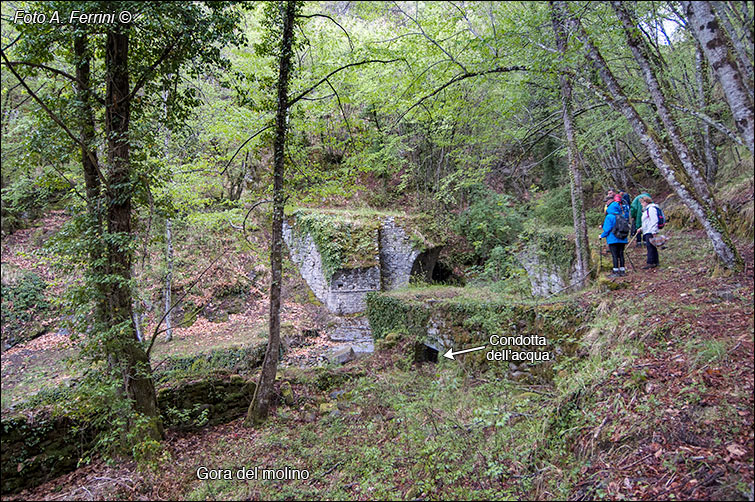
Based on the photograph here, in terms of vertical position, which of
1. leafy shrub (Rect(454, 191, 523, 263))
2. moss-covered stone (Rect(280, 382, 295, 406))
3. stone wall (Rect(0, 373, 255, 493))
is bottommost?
moss-covered stone (Rect(280, 382, 295, 406))

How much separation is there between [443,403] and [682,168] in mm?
4189

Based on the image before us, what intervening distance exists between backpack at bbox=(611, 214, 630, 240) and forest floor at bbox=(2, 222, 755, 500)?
684 mm

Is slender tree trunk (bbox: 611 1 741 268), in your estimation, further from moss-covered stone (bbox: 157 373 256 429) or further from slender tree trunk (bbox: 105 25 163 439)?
moss-covered stone (bbox: 157 373 256 429)

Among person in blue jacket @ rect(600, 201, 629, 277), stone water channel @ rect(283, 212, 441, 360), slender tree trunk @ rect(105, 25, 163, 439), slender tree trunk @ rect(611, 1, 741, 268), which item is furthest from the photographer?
stone water channel @ rect(283, 212, 441, 360)

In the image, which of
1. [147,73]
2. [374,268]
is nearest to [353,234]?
[374,268]

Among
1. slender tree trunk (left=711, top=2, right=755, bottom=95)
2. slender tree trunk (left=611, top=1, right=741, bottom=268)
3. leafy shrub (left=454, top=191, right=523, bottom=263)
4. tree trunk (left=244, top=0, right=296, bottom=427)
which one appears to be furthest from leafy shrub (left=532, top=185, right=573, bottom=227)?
tree trunk (left=244, top=0, right=296, bottom=427)

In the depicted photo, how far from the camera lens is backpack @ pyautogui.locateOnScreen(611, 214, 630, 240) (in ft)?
18.3

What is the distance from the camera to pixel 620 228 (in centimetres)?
559

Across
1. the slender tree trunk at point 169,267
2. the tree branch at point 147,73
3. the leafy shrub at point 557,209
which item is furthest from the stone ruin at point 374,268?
the tree branch at point 147,73

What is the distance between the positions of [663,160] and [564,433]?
3343 millimetres

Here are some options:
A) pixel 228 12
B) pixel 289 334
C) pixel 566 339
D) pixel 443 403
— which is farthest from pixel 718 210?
pixel 289 334

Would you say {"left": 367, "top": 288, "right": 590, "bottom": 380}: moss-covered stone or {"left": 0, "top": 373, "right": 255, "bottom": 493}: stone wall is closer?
{"left": 0, "top": 373, "right": 255, "bottom": 493}: stone wall

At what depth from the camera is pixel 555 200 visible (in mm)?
11742

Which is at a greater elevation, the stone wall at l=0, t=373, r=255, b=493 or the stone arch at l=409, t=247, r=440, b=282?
the stone arch at l=409, t=247, r=440, b=282
